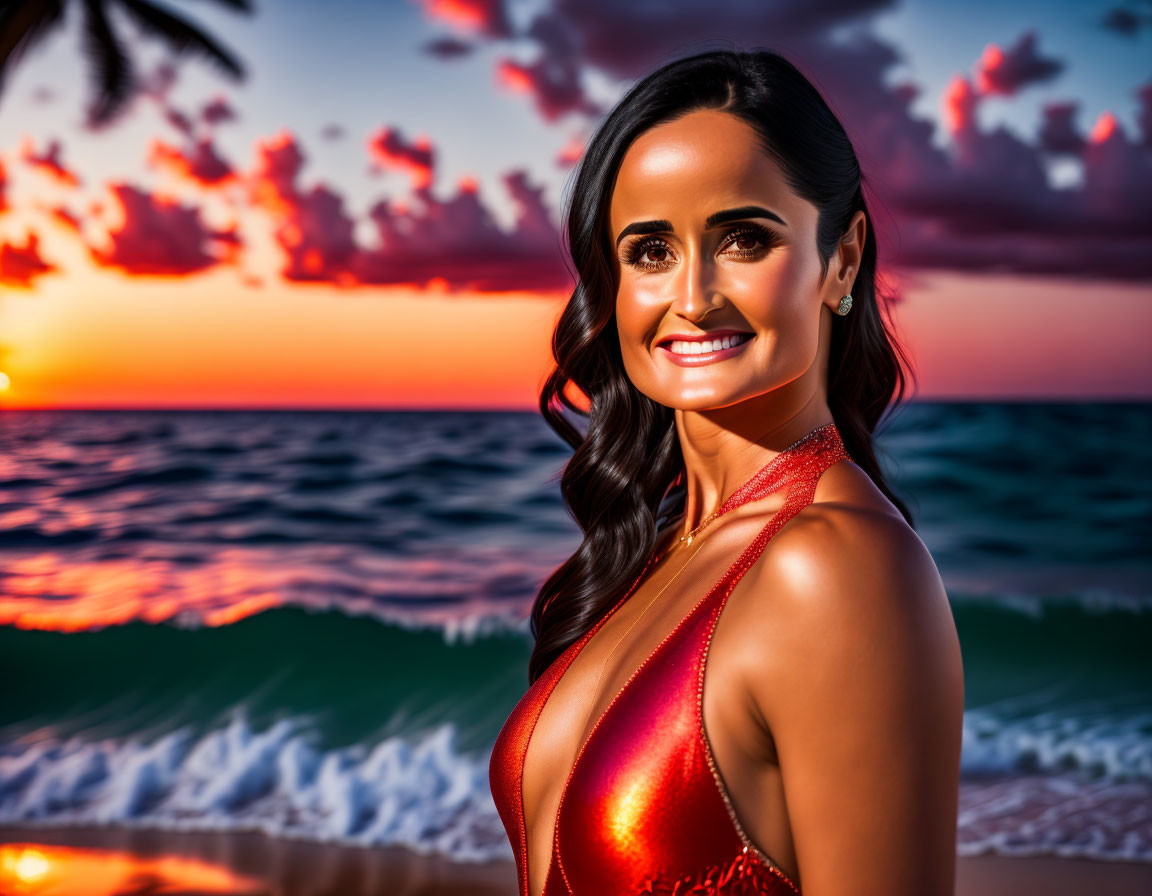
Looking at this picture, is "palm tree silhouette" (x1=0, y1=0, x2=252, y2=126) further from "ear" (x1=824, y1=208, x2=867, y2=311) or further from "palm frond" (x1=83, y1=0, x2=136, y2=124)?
"ear" (x1=824, y1=208, x2=867, y2=311)

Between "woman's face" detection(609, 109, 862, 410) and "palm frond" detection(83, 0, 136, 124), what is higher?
"palm frond" detection(83, 0, 136, 124)

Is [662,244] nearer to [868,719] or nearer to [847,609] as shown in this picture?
[847,609]

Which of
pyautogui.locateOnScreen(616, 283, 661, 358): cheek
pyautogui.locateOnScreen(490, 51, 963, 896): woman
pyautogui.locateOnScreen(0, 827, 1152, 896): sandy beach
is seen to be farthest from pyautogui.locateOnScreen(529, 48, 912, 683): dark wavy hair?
pyautogui.locateOnScreen(0, 827, 1152, 896): sandy beach

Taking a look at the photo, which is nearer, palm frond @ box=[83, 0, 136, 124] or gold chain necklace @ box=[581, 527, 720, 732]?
gold chain necklace @ box=[581, 527, 720, 732]

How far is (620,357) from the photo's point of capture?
2146 mm

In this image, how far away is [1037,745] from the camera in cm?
698

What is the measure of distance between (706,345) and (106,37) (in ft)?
58.1

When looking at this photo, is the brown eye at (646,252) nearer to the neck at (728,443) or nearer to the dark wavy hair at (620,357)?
the dark wavy hair at (620,357)

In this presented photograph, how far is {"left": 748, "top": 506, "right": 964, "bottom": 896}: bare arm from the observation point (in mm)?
1182

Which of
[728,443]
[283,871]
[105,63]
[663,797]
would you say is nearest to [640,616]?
[728,443]

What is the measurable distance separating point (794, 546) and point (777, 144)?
63 centimetres

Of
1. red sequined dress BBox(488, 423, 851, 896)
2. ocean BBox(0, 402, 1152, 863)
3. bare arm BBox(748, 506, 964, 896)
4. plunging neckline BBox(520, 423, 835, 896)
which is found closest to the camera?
bare arm BBox(748, 506, 964, 896)

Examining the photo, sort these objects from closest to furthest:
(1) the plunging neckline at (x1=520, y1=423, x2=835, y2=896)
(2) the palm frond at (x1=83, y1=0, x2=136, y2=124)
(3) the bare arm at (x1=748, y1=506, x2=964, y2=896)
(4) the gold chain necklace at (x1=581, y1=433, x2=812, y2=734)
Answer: (3) the bare arm at (x1=748, y1=506, x2=964, y2=896) < (1) the plunging neckline at (x1=520, y1=423, x2=835, y2=896) < (4) the gold chain necklace at (x1=581, y1=433, x2=812, y2=734) < (2) the palm frond at (x1=83, y1=0, x2=136, y2=124)

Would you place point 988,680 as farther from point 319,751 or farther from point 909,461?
point 909,461
